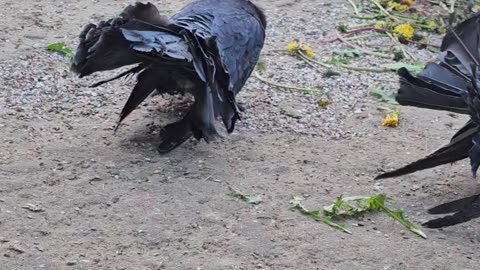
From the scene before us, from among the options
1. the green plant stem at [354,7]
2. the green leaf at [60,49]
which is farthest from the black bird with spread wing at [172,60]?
the green plant stem at [354,7]

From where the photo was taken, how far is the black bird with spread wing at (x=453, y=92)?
3.92 metres

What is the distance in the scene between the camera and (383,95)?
534cm

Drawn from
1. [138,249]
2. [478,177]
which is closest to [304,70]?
[478,177]

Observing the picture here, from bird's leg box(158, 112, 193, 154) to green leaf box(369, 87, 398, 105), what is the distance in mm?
1371

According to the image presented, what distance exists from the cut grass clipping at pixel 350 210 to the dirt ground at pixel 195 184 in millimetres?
42

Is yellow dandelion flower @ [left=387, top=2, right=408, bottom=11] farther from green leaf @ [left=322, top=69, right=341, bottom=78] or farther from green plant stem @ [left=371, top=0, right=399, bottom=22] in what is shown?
green leaf @ [left=322, top=69, right=341, bottom=78]

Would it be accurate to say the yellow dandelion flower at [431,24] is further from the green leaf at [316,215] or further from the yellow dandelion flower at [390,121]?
the green leaf at [316,215]

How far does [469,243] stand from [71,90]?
8.30 ft

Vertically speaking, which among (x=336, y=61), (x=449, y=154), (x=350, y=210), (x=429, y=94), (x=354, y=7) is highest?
(x=429, y=94)

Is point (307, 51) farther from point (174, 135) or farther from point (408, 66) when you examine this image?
point (174, 135)

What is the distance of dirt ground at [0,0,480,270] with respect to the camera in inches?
145

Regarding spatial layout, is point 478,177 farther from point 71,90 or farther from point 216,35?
point 71,90

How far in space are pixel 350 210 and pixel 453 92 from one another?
2.54 ft

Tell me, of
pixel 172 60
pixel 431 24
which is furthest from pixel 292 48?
pixel 172 60
